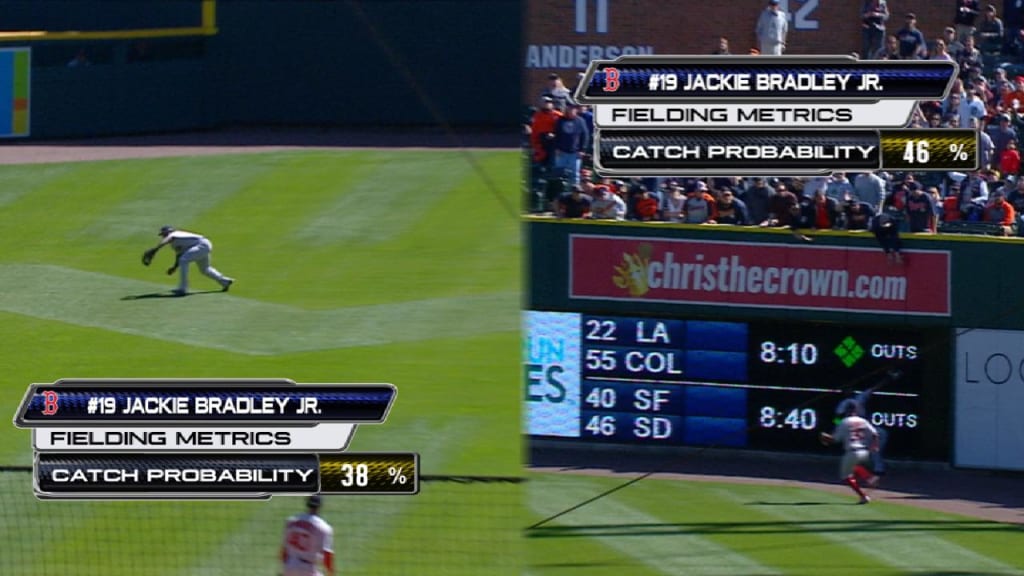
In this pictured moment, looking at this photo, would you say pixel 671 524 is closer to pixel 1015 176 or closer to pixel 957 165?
pixel 1015 176

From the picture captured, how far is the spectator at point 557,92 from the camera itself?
20.0ft

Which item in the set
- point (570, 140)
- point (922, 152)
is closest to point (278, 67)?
point (570, 140)

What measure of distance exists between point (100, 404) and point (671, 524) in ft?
29.5

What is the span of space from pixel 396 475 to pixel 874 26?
2.38 m

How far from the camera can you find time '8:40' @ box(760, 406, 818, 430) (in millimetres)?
16781

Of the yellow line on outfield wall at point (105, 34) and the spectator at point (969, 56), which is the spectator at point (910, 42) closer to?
the spectator at point (969, 56)

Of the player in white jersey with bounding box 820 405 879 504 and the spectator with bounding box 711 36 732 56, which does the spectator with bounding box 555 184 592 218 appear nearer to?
the spectator with bounding box 711 36 732 56

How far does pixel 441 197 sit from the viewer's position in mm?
30156

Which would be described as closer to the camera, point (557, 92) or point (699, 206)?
point (557, 92)

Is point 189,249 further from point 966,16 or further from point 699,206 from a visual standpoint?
point 966,16
